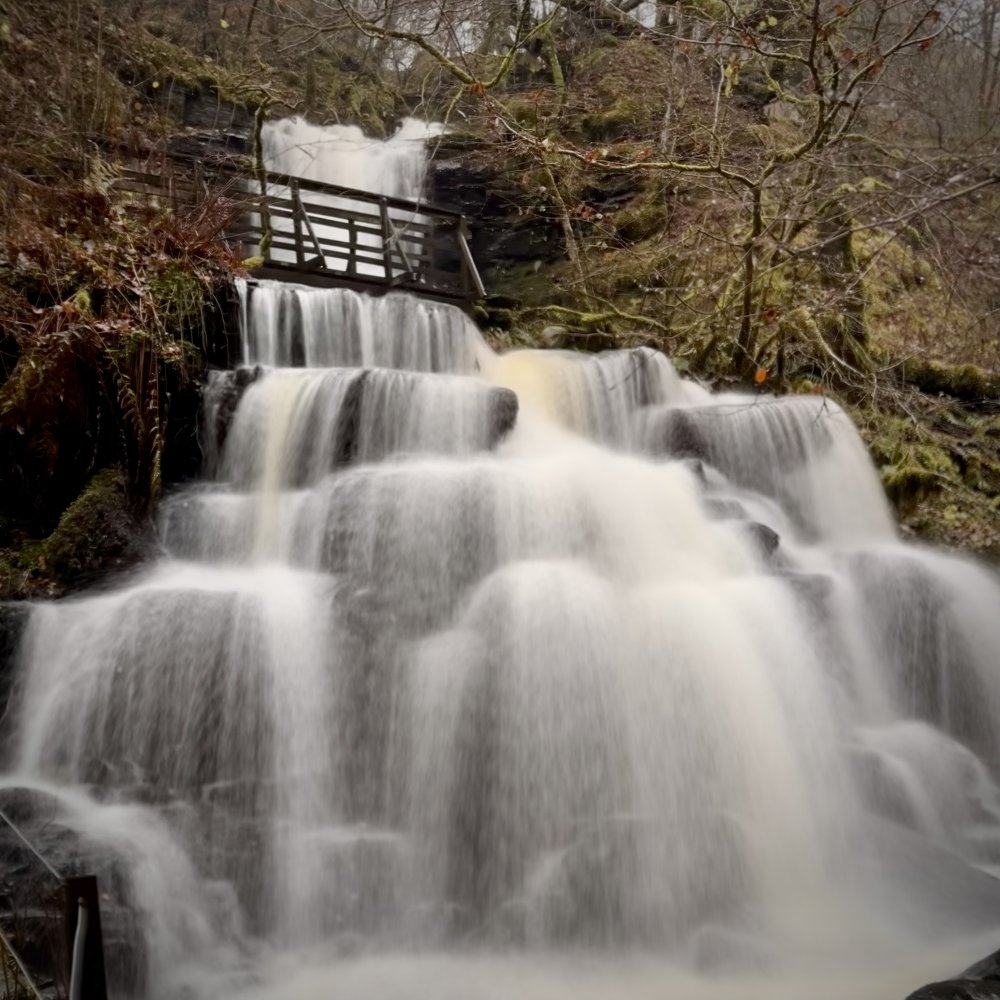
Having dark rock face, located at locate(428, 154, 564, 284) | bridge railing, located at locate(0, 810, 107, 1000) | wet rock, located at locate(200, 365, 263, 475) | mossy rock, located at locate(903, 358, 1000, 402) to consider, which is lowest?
bridge railing, located at locate(0, 810, 107, 1000)

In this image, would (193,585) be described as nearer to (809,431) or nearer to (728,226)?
(809,431)

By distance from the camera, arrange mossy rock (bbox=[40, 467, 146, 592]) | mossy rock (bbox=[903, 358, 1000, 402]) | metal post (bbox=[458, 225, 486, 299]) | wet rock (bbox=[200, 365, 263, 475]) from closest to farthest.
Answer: mossy rock (bbox=[40, 467, 146, 592]), wet rock (bbox=[200, 365, 263, 475]), mossy rock (bbox=[903, 358, 1000, 402]), metal post (bbox=[458, 225, 486, 299])

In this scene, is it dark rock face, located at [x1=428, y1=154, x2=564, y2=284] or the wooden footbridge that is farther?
dark rock face, located at [x1=428, y1=154, x2=564, y2=284]

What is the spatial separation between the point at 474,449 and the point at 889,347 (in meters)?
6.39

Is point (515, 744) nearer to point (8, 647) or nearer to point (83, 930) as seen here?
point (83, 930)

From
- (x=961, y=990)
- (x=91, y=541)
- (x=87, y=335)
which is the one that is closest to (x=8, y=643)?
(x=91, y=541)

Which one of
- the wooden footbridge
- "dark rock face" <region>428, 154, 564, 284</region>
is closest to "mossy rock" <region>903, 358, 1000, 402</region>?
the wooden footbridge

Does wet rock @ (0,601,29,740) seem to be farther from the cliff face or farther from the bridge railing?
the bridge railing

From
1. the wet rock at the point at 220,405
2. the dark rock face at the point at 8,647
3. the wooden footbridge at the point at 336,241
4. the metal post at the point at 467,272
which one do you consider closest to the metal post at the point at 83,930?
the dark rock face at the point at 8,647

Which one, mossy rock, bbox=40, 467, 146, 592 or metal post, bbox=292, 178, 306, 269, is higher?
metal post, bbox=292, 178, 306, 269

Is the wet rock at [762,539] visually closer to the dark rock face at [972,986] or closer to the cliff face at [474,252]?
the cliff face at [474,252]

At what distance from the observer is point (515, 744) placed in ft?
15.0

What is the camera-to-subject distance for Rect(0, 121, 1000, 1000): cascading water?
3973mm

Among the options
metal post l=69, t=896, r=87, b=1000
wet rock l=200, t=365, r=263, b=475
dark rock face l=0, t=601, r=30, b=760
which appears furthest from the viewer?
wet rock l=200, t=365, r=263, b=475
